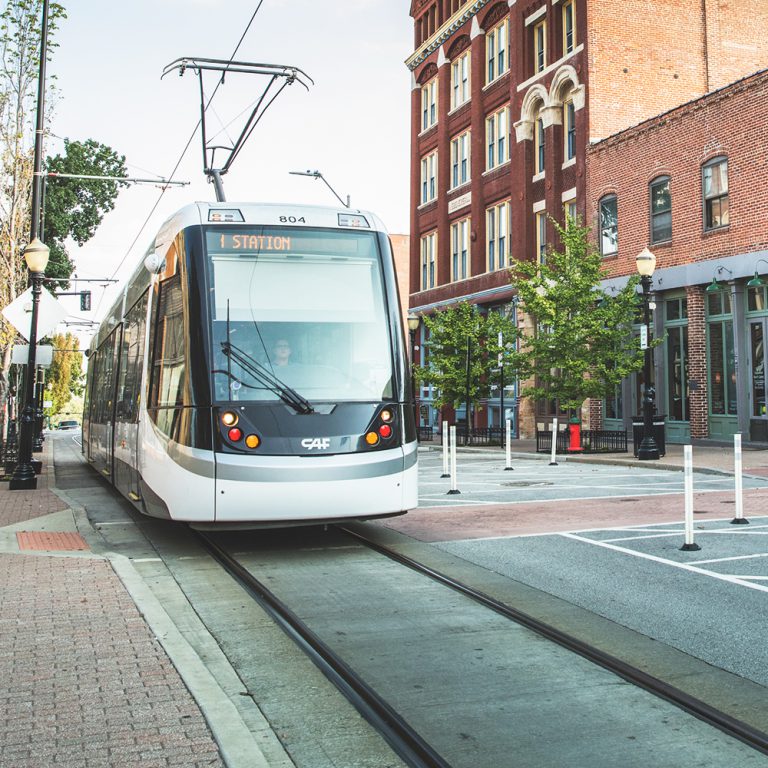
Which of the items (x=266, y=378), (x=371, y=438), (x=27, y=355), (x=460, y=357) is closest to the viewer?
(x=266, y=378)

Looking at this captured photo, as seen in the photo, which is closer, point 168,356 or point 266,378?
point 266,378

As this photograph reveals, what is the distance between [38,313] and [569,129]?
2249 centimetres

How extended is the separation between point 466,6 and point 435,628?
38.0 meters

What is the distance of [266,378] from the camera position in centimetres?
873

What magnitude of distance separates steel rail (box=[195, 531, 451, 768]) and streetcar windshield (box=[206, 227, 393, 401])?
1.97 m

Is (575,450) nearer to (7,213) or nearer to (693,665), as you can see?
(7,213)

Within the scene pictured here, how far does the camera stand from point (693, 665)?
18.1 feet

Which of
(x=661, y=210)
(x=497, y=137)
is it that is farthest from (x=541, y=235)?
(x=661, y=210)

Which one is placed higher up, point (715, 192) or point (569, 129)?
point (569, 129)

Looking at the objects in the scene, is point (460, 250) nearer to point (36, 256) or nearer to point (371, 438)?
point (36, 256)

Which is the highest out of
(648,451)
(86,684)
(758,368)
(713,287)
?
(713,287)

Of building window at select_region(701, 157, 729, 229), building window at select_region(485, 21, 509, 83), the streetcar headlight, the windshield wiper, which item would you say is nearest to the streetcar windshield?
the windshield wiper

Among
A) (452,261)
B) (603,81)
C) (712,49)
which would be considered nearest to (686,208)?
(603,81)

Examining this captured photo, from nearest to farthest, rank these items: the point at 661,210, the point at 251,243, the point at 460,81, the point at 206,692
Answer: the point at 206,692 < the point at 251,243 < the point at 661,210 < the point at 460,81
